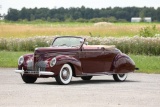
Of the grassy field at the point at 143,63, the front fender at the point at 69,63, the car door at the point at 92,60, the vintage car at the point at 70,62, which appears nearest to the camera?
the front fender at the point at 69,63

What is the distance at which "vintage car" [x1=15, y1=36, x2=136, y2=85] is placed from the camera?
58.7ft

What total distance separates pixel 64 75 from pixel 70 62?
16.8 inches

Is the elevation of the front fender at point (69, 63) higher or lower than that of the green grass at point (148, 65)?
higher

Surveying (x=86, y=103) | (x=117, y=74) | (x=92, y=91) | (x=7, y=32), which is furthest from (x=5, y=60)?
(x=7, y=32)

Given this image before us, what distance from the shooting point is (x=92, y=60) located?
1930 cm

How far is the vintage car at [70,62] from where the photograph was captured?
17.9 meters

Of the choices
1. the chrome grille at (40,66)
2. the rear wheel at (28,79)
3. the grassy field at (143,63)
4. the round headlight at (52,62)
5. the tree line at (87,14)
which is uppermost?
the round headlight at (52,62)

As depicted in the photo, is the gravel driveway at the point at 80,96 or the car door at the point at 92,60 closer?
the gravel driveway at the point at 80,96

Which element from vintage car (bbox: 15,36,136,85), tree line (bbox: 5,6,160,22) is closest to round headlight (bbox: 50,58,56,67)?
vintage car (bbox: 15,36,136,85)

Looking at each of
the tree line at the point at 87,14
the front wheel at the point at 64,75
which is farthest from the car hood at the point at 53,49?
the tree line at the point at 87,14

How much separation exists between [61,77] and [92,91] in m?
2.28

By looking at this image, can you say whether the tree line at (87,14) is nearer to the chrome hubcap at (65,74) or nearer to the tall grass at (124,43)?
the tall grass at (124,43)

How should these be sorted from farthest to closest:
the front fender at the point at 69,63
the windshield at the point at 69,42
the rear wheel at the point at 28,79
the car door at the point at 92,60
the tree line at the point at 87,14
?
the tree line at the point at 87,14
the windshield at the point at 69,42
the car door at the point at 92,60
the rear wheel at the point at 28,79
the front fender at the point at 69,63

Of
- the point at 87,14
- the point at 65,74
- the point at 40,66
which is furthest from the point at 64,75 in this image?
the point at 87,14
